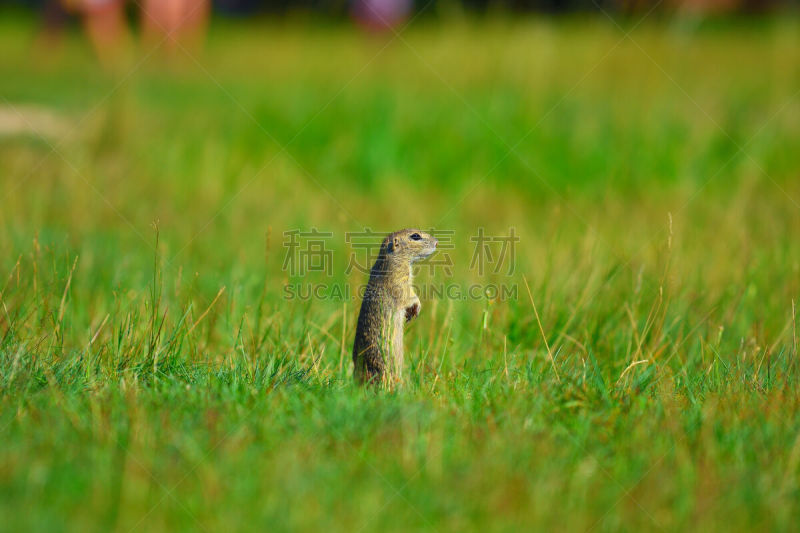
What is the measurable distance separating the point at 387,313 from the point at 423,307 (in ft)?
3.13

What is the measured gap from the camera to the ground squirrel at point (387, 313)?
287 centimetres

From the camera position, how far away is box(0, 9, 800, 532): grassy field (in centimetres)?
213

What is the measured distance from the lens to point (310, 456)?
7.30 ft

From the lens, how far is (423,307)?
3877mm

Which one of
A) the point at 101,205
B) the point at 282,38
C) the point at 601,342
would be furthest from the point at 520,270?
the point at 282,38

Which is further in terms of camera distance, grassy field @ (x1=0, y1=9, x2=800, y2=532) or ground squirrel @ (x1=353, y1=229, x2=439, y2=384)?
ground squirrel @ (x1=353, y1=229, x2=439, y2=384)

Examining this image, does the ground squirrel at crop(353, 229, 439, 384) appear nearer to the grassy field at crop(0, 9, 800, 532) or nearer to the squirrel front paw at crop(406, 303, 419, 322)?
the squirrel front paw at crop(406, 303, 419, 322)

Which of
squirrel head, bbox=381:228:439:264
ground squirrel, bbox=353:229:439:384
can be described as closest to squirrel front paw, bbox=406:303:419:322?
ground squirrel, bbox=353:229:439:384

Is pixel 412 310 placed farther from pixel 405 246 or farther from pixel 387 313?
pixel 405 246

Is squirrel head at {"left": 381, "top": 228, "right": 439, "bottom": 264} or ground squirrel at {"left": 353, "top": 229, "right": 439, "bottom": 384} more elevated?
squirrel head at {"left": 381, "top": 228, "right": 439, "bottom": 264}

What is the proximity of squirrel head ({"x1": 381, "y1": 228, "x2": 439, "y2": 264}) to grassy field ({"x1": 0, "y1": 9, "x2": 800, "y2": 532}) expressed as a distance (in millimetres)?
322

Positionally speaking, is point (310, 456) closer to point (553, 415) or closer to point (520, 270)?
point (553, 415)

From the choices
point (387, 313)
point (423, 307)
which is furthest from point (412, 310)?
point (423, 307)

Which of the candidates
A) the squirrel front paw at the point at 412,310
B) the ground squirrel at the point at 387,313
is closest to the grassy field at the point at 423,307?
the ground squirrel at the point at 387,313
